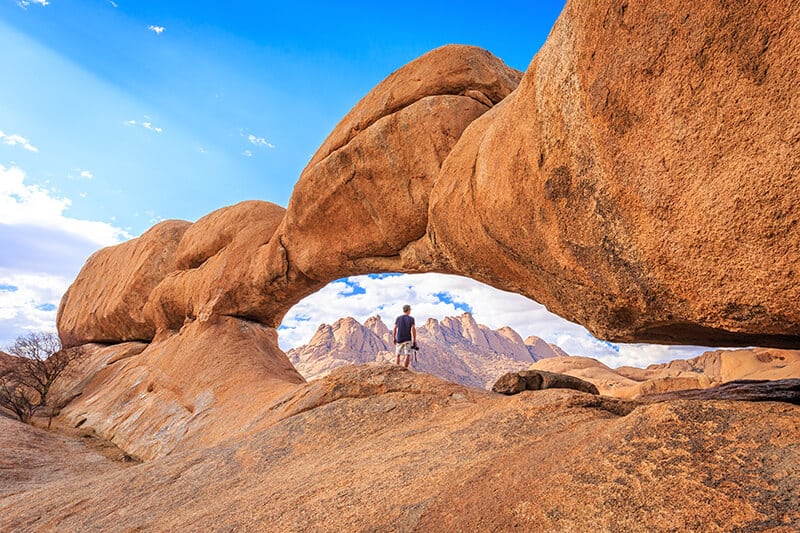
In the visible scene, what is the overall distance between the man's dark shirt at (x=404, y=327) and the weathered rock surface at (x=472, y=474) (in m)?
3.75

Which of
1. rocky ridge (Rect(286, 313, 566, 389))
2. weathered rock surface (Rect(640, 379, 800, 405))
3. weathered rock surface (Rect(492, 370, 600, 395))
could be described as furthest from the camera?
rocky ridge (Rect(286, 313, 566, 389))

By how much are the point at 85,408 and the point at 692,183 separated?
18.8 m

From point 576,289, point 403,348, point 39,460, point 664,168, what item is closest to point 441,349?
point 403,348

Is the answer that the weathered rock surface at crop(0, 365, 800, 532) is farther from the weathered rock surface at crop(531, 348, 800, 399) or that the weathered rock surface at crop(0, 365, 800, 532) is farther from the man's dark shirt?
the weathered rock surface at crop(531, 348, 800, 399)

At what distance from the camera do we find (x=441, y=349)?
10225cm

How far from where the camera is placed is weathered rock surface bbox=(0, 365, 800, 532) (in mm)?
3064

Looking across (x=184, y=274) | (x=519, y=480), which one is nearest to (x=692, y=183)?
(x=519, y=480)

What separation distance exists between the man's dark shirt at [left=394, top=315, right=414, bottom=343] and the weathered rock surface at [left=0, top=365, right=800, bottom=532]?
375 cm

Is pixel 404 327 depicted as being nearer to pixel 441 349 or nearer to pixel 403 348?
pixel 403 348

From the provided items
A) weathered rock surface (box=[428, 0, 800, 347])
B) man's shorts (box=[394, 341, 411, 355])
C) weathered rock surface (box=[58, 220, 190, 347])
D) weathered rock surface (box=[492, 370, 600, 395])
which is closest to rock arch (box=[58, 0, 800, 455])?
weathered rock surface (box=[428, 0, 800, 347])

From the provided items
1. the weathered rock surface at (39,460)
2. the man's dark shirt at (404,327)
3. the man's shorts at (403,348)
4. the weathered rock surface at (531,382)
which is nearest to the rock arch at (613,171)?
the man's dark shirt at (404,327)

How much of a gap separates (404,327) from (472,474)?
7147 mm

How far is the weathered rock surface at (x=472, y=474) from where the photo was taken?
121 inches

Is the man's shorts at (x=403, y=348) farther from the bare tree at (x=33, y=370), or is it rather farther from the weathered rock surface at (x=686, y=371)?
the bare tree at (x=33, y=370)
